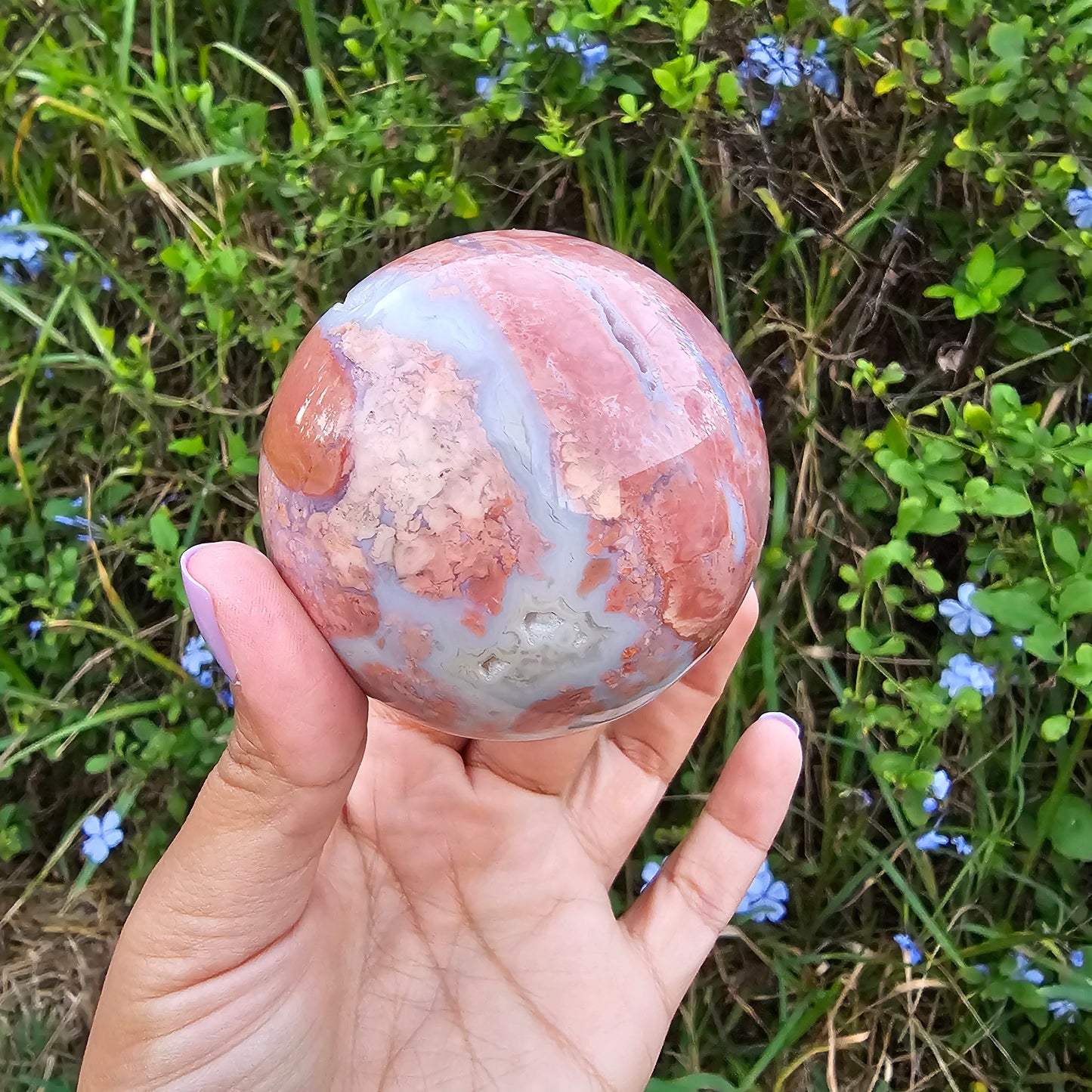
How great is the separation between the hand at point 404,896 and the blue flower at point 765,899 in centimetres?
16

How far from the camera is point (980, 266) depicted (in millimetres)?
1722

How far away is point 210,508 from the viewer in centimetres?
195

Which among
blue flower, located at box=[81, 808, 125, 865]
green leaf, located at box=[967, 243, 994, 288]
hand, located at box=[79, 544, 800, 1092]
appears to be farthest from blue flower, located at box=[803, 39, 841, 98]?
blue flower, located at box=[81, 808, 125, 865]

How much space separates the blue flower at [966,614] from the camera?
1.65 metres

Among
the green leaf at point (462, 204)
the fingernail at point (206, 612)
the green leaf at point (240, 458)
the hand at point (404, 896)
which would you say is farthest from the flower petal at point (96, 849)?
the green leaf at point (462, 204)

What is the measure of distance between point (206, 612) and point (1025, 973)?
1.45 meters

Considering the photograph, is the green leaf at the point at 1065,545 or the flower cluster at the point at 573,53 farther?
the flower cluster at the point at 573,53

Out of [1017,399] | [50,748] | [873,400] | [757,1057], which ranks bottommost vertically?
[757,1057]

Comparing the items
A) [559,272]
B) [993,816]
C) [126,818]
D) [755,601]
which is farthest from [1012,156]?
[126,818]

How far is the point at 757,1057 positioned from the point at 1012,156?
160 centimetres

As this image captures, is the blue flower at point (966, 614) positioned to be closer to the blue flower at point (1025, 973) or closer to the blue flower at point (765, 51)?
the blue flower at point (1025, 973)

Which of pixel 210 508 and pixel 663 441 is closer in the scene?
pixel 663 441

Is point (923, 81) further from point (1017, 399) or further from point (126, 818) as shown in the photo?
point (126, 818)

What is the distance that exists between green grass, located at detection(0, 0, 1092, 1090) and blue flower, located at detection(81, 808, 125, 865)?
0.05 meters
